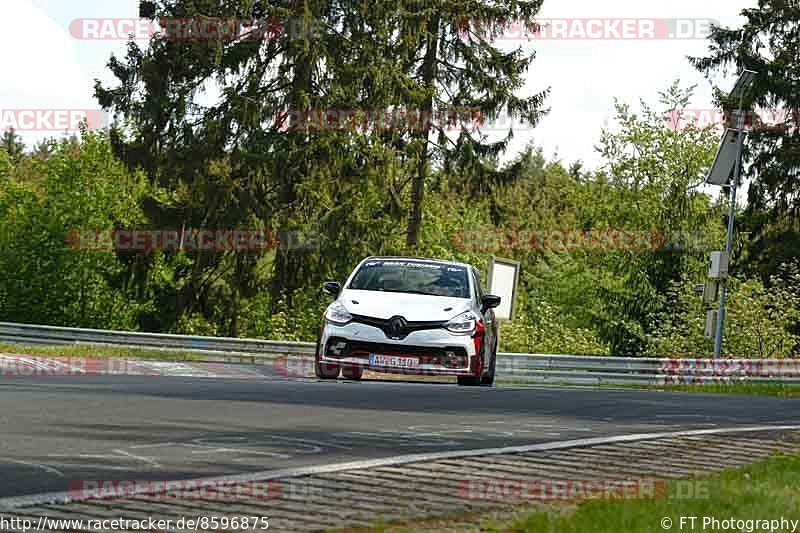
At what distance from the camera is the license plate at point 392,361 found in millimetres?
17344

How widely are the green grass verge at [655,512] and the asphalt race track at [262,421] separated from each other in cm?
194

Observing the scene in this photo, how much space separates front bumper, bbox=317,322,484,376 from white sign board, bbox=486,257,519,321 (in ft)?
41.7

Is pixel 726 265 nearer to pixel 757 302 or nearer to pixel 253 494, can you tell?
pixel 757 302

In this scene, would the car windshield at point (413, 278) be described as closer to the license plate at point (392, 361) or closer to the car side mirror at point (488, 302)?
the car side mirror at point (488, 302)

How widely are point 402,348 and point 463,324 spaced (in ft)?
2.89

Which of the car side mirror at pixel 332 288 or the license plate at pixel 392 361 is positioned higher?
the car side mirror at pixel 332 288

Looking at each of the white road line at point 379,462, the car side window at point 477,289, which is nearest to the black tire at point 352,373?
the car side window at point 477,289

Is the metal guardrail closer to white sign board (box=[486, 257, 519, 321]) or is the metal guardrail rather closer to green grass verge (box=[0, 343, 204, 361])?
green grass verge (box=[0, 343, 204, 361])

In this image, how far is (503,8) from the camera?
44.3 metres

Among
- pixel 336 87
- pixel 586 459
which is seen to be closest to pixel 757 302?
pixel 336 87

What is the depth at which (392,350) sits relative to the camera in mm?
17359

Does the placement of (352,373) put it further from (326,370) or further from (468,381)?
(468,381)

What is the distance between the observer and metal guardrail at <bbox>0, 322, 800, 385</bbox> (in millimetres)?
31797

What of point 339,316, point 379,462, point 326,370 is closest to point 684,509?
point 379,462
